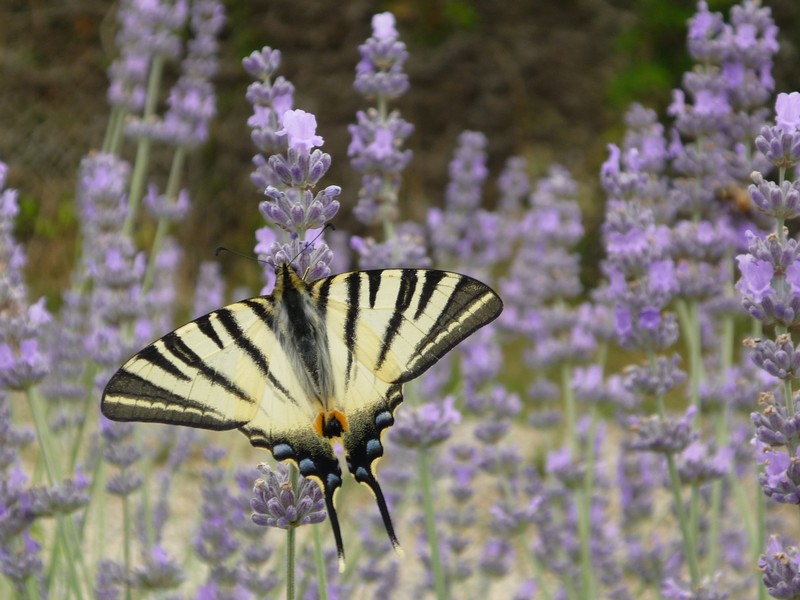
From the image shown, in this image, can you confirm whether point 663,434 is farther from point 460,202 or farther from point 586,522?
point 460,202

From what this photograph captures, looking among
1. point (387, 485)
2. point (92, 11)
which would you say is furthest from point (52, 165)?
point (387, 485)

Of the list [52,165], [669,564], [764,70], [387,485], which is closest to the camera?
[764,70]

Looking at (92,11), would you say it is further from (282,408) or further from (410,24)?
(282,408)

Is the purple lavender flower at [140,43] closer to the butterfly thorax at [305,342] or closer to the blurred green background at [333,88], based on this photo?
the butterfly thorax at [305,342]

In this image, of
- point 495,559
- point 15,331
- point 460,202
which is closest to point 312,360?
point 15,331

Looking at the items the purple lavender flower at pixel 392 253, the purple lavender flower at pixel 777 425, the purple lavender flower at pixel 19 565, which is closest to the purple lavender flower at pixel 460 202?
the purple lavender flower at pixel 392 253

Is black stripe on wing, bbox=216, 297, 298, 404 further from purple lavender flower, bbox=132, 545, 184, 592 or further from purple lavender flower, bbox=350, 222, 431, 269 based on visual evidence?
purple lavender flower, bbox=132, 545, 184, 592

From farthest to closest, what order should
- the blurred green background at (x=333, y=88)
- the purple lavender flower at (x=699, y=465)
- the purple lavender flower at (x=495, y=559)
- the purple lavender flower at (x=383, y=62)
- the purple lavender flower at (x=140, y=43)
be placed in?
the blurred green background at (x=333, y=88)
the purple lavender flower at (x=140, y=43)
the purple lavender flower at (x=495, y=559)
the purple lavender flower at (x=383, y=62)
the purple lavender flower at (x=699, y=465)

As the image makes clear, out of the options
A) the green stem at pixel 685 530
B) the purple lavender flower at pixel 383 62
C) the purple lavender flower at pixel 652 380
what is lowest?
the green stem at pixel 685 530
